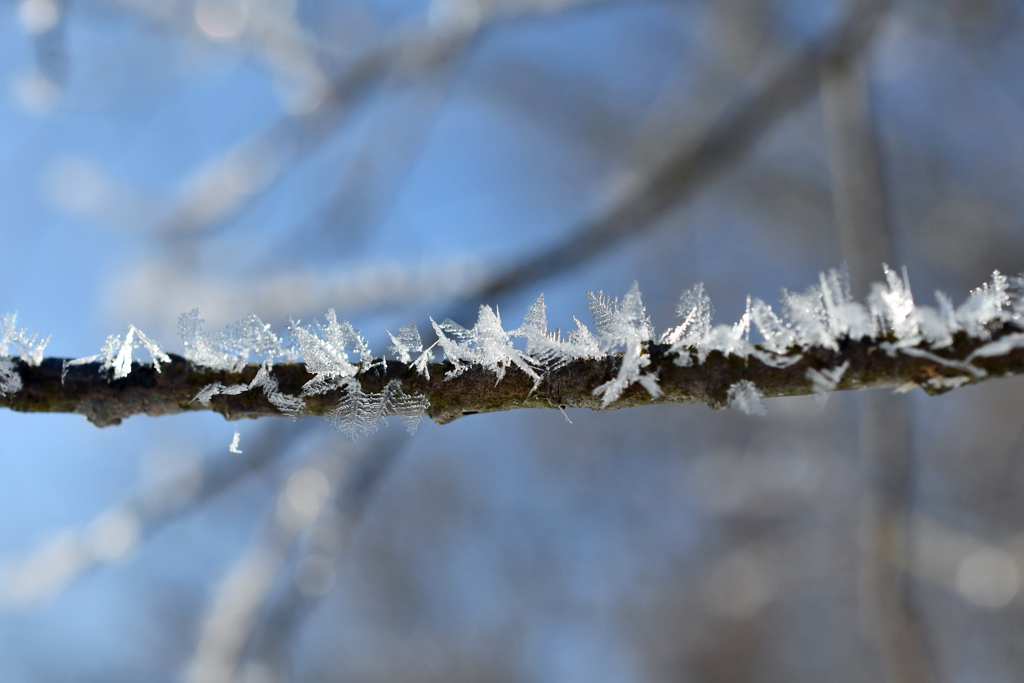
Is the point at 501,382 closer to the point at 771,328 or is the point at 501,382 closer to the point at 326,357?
the point at 326,357

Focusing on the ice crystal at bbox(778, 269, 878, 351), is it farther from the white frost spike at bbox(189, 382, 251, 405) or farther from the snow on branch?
the white frost spike at bbox(189, 382, 251, 405)

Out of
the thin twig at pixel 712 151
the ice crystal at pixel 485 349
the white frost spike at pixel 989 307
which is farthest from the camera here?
the thin twig at pixel 712 151

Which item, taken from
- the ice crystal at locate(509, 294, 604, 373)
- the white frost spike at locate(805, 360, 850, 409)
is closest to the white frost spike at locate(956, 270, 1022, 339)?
the white frost spike at locate(805, 360, 850, 409)

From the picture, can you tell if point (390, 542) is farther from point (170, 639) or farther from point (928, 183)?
point (928, 183)

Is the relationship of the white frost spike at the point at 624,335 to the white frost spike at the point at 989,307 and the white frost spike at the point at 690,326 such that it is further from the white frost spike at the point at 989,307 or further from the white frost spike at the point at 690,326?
the white frost spike at the point at 989,307

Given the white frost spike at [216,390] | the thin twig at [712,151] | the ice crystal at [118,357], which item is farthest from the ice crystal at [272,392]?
the thin twig at [712,151]

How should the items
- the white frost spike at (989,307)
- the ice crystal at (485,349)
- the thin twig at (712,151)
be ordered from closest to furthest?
the white frost spike at (989,307), the ice crystal at (485,349), the thin twig at (712,151)

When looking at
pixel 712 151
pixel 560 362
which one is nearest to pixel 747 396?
pixel 560 362
